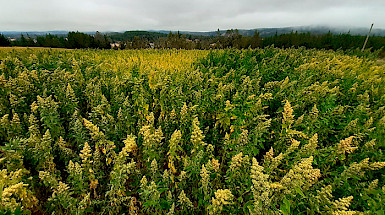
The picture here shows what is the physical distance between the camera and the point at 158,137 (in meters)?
3.23

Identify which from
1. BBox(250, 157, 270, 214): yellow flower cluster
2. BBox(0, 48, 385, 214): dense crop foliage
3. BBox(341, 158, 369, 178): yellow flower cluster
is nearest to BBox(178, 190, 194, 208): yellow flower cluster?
BBox(0, 48, 385, 214): dense crop foliage

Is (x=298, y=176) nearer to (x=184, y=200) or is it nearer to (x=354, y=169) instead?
(x=354, y=169)

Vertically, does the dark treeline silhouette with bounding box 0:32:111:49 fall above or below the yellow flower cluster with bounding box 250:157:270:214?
above

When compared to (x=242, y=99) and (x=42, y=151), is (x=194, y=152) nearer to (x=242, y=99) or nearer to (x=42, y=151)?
(x=242, y=99)

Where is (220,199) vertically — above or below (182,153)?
above

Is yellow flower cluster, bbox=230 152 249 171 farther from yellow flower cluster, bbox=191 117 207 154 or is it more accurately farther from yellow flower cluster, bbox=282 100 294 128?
yellow flower cluster, bbox=282 100 294 128

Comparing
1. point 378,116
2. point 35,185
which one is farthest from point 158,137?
point 378,116

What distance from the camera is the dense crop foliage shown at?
8.11 feet

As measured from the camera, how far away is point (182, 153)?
4.06 m

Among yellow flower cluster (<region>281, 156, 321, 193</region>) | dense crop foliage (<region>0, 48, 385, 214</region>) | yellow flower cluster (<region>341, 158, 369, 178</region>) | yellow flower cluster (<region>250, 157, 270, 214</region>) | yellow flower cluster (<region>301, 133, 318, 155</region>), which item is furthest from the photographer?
yellow flower cluster (<region>301, 133, 318, 155</region>)

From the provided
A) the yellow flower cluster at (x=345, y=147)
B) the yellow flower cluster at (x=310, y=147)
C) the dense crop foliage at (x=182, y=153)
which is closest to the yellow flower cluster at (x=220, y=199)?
the dense crop foliage at (x=182, y=153)

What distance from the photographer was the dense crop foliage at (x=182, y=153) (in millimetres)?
2471

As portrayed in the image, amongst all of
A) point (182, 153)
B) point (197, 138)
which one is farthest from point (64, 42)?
point (197, 138)

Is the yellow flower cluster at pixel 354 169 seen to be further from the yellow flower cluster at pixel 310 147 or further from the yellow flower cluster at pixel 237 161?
the yellow flower cluster at pixel 237 161
